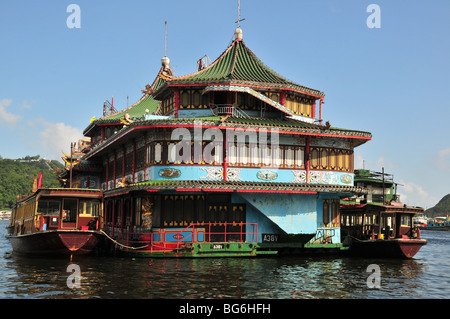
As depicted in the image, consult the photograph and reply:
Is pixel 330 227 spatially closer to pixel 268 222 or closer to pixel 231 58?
pixel 268 222

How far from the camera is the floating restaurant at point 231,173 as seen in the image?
29922 millimetres

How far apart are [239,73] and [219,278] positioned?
1733cm

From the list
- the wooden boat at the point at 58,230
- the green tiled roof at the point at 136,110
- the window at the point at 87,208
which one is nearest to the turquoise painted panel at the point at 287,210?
the wooden boat at the point at 58,230

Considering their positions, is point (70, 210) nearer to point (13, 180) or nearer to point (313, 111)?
point (313, 111)

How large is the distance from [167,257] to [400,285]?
12.6 m

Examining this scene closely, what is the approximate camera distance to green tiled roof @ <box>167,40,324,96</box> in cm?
3419

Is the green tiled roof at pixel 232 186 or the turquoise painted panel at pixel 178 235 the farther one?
the turquoise painted panel at pixel 178 235

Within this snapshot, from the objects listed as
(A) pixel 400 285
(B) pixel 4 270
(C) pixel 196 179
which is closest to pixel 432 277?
(A) pixel 400 285

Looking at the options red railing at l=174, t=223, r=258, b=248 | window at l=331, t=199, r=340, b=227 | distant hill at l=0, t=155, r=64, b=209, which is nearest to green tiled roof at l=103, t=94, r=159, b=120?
red railing at l=174, t=223, r=258, b=248

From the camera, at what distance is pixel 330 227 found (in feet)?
109

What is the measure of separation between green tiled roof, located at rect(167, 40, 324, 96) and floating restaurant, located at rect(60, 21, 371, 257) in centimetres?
10

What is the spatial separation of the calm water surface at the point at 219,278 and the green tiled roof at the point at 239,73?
11.7m
